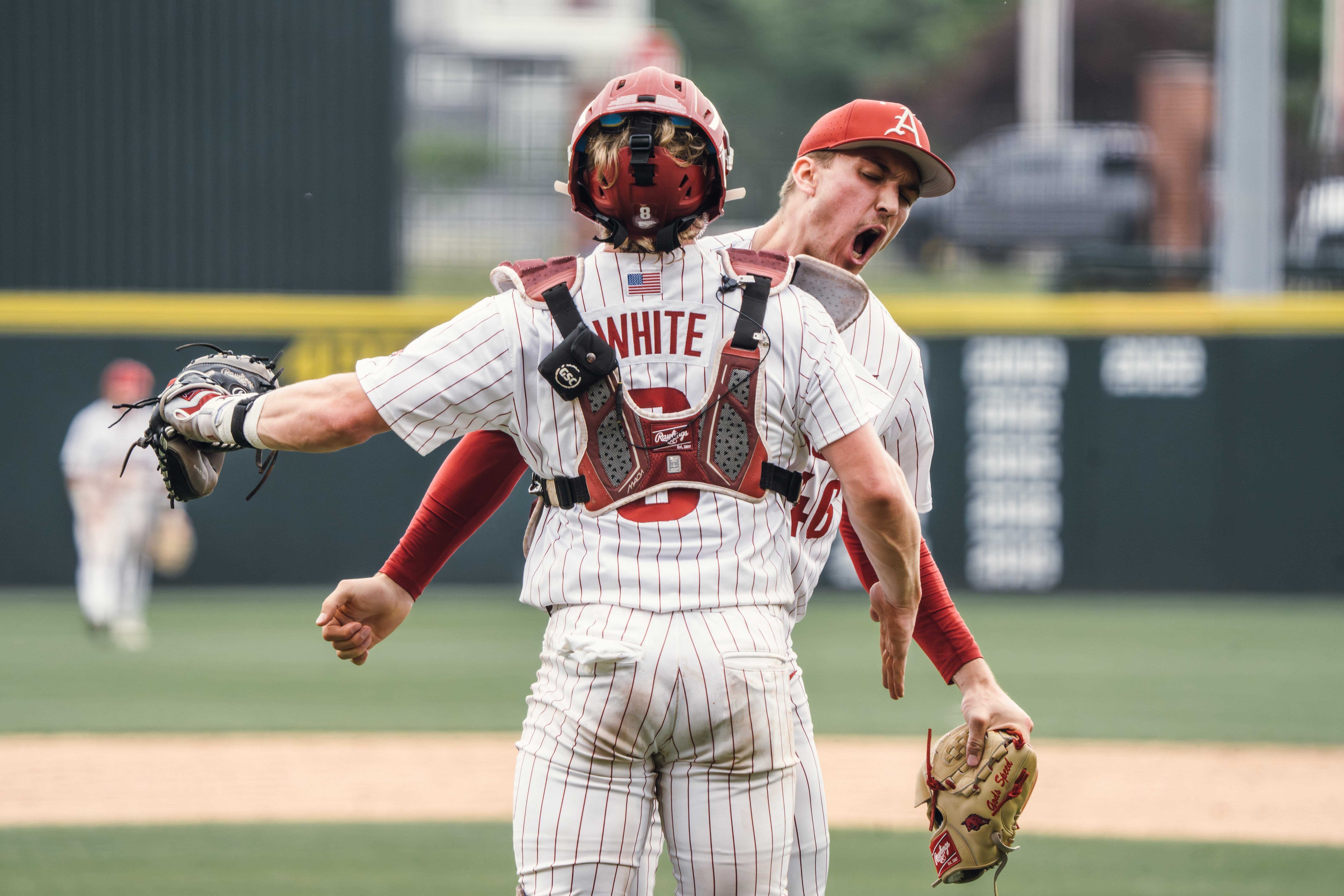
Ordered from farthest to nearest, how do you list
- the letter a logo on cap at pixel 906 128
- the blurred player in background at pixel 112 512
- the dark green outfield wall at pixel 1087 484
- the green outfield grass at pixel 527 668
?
the dark green outfield wall at pixel 1087 484 → the blurred player in background at pixel 112 512 → the green outfield grass at pixel 527 668 → the letter a logo on cap at pixel 906 128

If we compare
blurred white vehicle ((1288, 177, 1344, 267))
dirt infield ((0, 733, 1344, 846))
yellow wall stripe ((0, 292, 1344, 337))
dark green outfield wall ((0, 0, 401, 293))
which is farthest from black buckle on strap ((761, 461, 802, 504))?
blurred white vehicle ((1288, 177, 1344, 267))

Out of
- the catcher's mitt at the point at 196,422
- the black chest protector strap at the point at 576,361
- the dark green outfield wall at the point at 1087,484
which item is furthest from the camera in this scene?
the dark green outfield wall at the point at 1087,484

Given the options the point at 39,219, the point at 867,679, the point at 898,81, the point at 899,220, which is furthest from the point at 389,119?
the point at 898,81

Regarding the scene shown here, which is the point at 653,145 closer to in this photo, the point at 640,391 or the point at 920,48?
the point at 640,391

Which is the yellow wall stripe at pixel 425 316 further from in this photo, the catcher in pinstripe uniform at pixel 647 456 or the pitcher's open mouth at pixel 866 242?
the catcher in pinstripe uniform at pixel 647 456

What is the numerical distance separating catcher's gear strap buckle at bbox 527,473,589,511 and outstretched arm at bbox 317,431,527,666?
337mm

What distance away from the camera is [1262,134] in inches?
525

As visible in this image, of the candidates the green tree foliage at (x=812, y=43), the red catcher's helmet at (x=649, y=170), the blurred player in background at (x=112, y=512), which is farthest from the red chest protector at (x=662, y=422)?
the green tree foliage at (x=812, y=43)

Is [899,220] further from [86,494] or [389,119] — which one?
[389,119]

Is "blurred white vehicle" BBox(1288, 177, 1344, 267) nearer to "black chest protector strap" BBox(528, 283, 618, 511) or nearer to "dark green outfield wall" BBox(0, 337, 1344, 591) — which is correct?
"dark green outfield wall" BBox(0, 337, 1344, 591)

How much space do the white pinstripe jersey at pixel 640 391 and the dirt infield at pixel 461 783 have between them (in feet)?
14.2

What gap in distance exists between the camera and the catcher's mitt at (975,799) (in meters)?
2.89

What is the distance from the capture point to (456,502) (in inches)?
112

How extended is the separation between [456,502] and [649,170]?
2.57 ft
